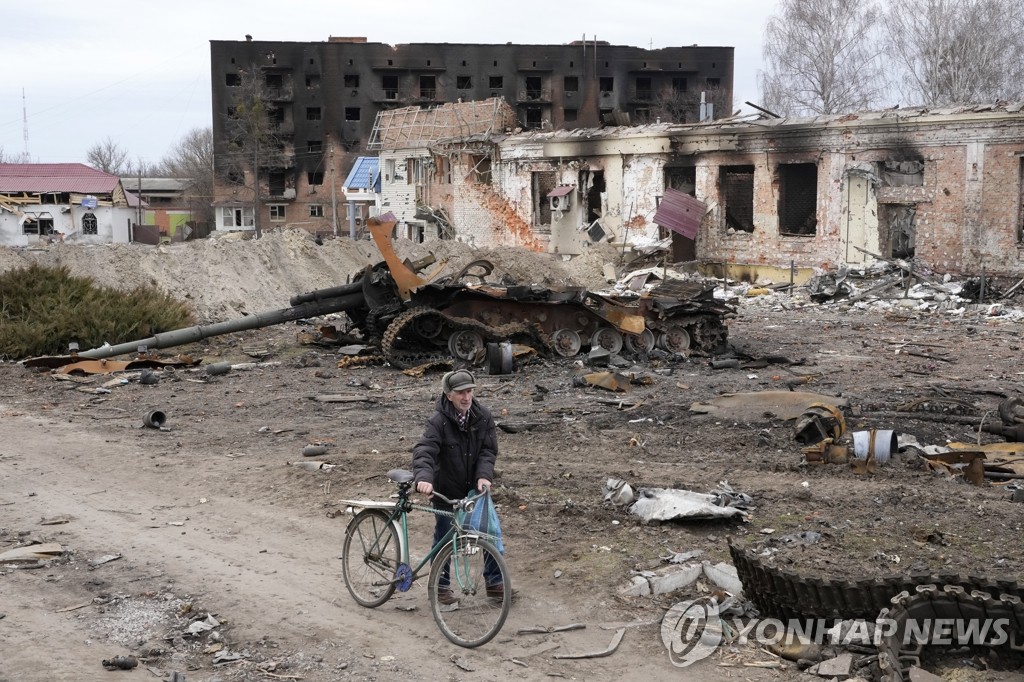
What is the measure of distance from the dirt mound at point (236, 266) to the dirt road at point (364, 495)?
8.18 m

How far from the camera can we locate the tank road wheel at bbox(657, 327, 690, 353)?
18281 millimetres

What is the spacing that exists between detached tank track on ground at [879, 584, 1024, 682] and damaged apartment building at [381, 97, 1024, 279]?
75.3 ft

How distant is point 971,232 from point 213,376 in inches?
762

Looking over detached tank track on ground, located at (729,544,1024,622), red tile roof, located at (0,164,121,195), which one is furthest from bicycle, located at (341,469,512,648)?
red tile roof, located at (0,164,121,195)

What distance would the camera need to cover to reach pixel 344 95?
6662 centimetres

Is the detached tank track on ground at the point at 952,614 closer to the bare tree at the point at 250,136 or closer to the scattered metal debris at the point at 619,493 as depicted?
the scattered metal debris at the point at 619,493

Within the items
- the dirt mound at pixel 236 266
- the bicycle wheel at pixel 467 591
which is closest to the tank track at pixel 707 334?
the dirt mound at pixel 236 266

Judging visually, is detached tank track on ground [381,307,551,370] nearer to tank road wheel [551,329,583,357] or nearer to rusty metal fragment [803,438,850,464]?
tank road wheel [551,329,583,357]

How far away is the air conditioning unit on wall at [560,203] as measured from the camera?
35750mm

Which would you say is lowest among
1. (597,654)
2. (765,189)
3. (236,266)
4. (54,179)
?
(597,654)

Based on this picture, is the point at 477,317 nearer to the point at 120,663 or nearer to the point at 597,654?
the point at 597,654

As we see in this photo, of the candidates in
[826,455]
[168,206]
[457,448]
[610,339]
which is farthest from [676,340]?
[168,206]

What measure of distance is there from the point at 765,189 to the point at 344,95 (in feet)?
134

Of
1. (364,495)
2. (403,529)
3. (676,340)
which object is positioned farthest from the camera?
(676,340)
